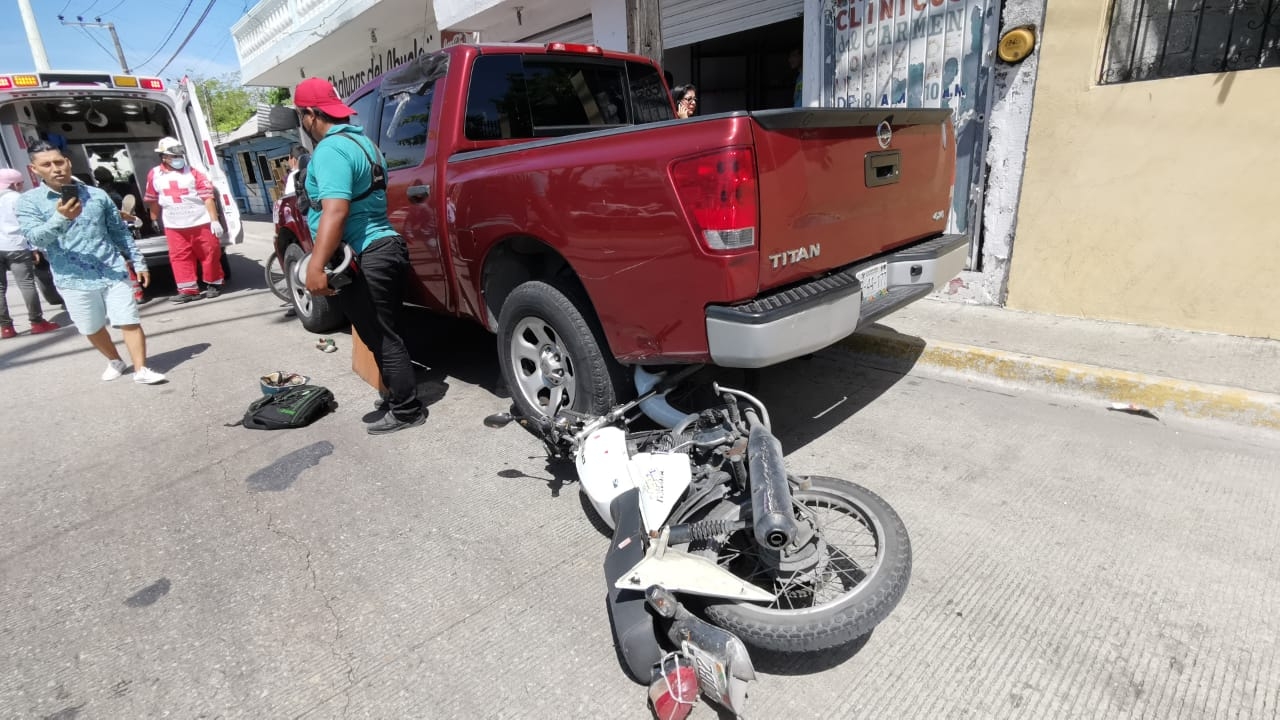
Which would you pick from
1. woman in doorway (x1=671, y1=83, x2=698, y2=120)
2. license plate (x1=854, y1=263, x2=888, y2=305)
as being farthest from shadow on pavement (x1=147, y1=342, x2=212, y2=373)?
license plate (x1=854, y1=263, x2=888, y2=305)

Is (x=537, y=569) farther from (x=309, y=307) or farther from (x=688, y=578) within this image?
(x=309, y=307)

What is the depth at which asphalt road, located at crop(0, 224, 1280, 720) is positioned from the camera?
1.94 m

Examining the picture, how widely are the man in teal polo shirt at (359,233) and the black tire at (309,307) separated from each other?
2.51 m

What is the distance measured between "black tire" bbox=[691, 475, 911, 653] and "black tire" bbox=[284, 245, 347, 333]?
5028mm

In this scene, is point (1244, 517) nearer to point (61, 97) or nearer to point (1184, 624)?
point (1184, 624)

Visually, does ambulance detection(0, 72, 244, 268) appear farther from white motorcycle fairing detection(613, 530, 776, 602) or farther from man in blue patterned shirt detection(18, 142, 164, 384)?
white motorcycle fairing detection(613, 530, 776, 602)

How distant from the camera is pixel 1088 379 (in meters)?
3.74

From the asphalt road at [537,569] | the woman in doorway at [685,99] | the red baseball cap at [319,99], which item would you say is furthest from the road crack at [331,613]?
the woman in doorway at [685,99]

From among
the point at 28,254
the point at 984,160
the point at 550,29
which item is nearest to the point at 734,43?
the point at 550,29

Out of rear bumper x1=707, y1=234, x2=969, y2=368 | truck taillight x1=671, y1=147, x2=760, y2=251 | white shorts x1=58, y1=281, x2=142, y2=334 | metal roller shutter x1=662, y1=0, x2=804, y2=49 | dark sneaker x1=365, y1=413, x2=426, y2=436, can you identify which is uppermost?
metal roller shutter x1=662, y1=0, x2=804, y2=49

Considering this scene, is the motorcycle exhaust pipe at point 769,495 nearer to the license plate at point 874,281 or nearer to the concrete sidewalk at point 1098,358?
the license plate at point 874,281

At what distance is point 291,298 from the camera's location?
694 centimetres

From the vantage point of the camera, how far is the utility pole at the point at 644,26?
518 cm

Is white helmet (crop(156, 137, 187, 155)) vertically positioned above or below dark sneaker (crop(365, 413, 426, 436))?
above
